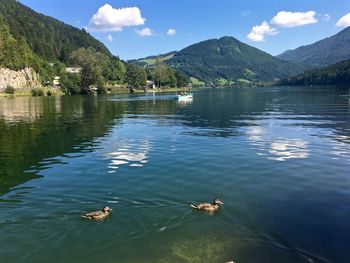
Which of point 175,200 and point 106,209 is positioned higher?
point 106,209

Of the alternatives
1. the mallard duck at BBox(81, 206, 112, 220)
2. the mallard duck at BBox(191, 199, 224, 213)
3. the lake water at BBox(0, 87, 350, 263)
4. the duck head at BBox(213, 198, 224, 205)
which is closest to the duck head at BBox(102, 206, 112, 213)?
the mallard duck at BBox(81, 206, 112, 220)

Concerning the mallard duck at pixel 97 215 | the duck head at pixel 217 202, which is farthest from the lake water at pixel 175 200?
the duck head at pixel 217 202

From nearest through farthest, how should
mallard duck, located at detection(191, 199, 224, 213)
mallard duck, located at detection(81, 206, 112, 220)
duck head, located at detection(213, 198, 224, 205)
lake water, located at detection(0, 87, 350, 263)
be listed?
lake water, located at detection(0, 87, 350, 263) < mallard duck, located at detection(81, 206, 112, 220) < mallard duck, located at detection(191, 199, 224, 213) < duck head, located at detection(213, 198, 224, 205)

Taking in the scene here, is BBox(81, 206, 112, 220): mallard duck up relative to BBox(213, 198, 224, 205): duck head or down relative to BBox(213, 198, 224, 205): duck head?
down

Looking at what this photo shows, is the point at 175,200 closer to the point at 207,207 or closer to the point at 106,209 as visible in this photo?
the point at 207,207

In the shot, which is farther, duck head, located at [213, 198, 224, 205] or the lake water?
duck head, located at [213, 198, 224, 205]

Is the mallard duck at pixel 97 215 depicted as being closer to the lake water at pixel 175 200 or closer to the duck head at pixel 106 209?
the duck head at pixel 106 209

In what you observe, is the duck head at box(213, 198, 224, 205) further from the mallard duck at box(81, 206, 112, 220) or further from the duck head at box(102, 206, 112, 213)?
the mallard duck at box(81, 206, 112, 220)

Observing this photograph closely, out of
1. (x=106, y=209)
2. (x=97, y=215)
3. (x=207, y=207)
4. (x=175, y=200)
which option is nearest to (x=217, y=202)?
(x=207, y=207)

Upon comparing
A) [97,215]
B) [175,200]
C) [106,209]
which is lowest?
[175,200]

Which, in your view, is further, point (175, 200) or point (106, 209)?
point (175, 200)

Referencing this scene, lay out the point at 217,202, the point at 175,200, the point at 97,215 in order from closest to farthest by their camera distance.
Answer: the point at 97,215, the point at 217,202, the point at 175,200

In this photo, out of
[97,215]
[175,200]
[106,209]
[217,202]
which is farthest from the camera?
[175,200]

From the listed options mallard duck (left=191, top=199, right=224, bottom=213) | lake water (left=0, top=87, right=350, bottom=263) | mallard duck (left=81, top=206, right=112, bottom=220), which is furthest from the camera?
mallard duck (left=191, top=199, right=224, bottom=213)
